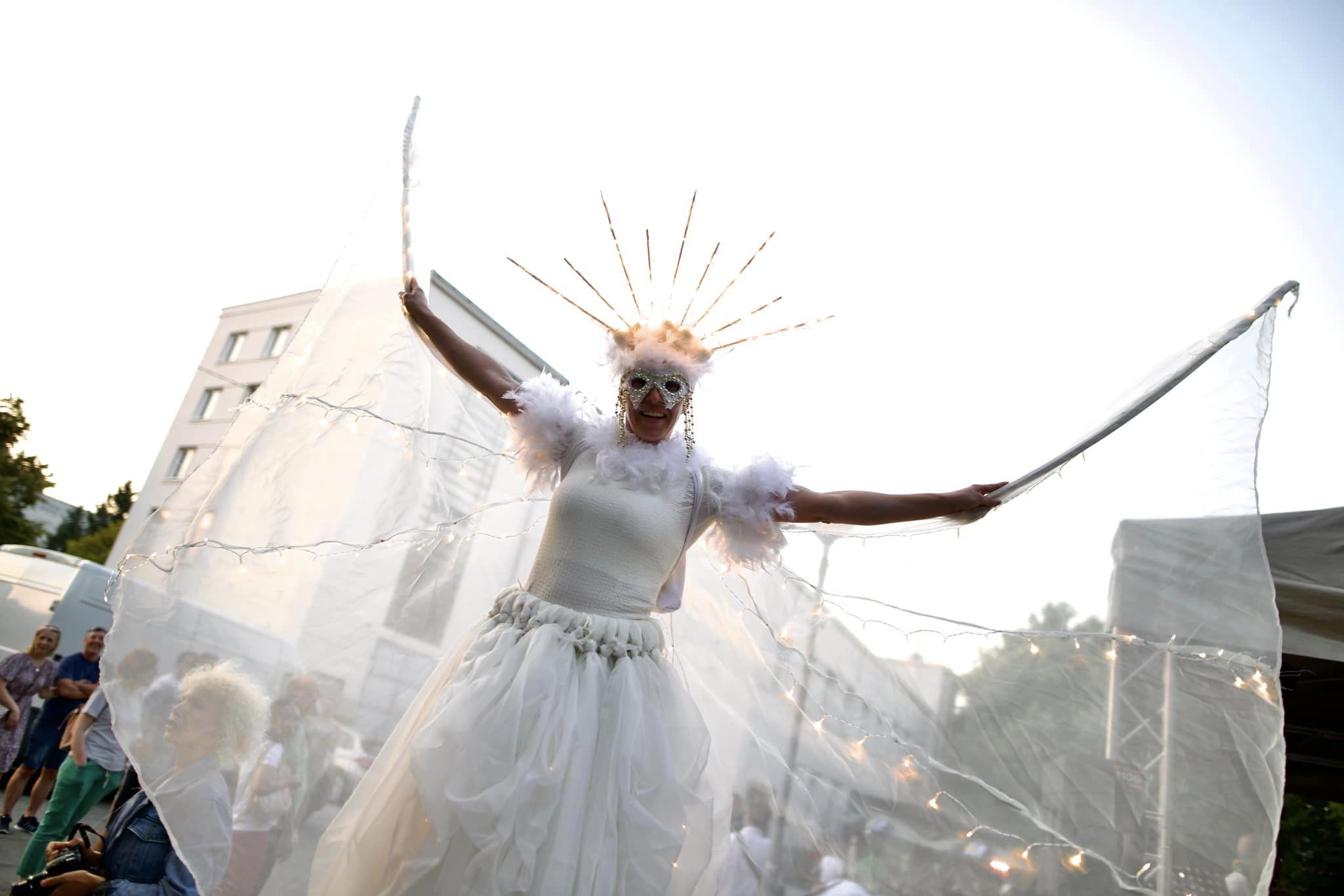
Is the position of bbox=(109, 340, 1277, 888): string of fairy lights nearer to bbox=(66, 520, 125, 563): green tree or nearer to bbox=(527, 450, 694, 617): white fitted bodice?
bbox=(527, 450, 694, 617): white fitted bodice

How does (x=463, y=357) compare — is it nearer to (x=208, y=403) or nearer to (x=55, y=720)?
(x=55, y=720)

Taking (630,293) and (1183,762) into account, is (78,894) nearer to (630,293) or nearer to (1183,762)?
(630,293)

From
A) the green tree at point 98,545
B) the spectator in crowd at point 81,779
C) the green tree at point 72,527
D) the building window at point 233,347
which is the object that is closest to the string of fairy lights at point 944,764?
the spectator in crowd at point 81,779

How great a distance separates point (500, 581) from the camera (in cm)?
240

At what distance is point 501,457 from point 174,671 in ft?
3.27

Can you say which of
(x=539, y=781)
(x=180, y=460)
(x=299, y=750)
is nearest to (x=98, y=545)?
(x=180, y=460)

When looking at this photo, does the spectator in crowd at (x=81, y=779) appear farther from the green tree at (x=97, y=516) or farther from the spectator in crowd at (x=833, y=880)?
the green tree at (x=97, y=516)

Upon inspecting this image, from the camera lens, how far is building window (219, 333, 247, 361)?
76.9 feet

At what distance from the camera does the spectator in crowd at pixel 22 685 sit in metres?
5.41

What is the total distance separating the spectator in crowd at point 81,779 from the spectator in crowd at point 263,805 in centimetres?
195

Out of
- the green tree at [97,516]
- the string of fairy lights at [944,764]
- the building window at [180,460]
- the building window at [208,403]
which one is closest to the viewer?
the string of fairy lights at [944,764]

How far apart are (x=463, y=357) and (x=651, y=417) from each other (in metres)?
0.58

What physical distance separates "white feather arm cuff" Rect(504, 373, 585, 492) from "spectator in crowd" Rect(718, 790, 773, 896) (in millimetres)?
959

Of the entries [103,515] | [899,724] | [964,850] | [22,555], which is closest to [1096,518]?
[899,724]
